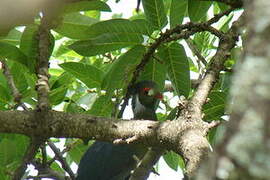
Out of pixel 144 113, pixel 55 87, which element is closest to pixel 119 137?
pixel 55 87

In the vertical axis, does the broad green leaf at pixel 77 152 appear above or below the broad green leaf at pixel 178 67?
below

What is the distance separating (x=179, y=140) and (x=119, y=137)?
301mm

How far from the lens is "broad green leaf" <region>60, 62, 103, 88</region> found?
252cm

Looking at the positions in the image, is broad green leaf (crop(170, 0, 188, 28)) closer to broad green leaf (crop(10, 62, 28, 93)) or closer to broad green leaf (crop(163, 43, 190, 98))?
broad green leaf (crop(163, 43, 190, 98))

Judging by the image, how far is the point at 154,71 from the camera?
2.37 meters

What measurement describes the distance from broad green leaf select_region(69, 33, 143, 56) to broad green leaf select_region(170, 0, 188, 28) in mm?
222

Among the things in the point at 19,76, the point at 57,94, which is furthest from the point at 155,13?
the point at 19,76

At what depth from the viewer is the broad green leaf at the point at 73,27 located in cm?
217

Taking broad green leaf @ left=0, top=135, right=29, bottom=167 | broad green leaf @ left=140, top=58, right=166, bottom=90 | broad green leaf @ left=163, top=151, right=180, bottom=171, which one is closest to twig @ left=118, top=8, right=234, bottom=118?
broad green leaf @ left=140, top=58, right=166, bottom=90

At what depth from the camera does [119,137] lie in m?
1.72

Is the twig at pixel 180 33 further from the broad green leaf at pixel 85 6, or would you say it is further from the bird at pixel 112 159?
the bird at pixel 112 159

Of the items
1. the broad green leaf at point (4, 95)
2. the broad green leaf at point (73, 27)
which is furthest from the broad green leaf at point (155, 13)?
the broad green leaf at point (4, 95)

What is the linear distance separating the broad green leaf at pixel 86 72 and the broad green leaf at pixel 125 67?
0.30m

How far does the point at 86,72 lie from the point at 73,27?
16.9 inches
